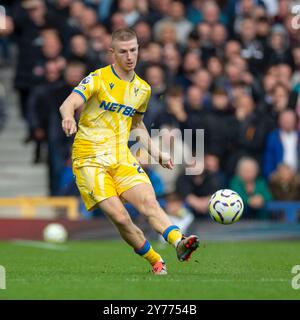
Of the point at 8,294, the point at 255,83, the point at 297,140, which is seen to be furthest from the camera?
the point at 255,83

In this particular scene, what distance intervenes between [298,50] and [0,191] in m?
6.54

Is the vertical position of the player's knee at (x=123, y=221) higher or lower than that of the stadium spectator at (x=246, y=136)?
higher

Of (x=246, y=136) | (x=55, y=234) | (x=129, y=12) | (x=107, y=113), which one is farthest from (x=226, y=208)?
(x=129, y=12)

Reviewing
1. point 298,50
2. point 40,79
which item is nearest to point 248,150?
point 298,50

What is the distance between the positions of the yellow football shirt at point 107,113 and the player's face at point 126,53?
183mm

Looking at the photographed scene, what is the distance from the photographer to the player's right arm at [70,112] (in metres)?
10.4

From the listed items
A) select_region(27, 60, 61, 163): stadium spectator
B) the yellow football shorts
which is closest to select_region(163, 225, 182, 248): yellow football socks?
the yellow football shorts

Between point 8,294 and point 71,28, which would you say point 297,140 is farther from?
point 8,294

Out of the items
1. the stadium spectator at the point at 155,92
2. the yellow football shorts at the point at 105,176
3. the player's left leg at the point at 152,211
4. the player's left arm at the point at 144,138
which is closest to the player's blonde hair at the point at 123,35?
the player's left arm at the point at 144,138

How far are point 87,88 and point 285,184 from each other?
28.5ft

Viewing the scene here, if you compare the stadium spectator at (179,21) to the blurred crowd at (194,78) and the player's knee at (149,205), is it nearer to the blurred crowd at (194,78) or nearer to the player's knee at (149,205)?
the blurred crowd at (194,78)

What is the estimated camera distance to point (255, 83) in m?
21.5

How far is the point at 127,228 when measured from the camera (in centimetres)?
1145
